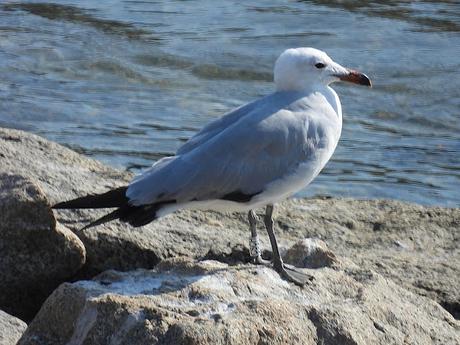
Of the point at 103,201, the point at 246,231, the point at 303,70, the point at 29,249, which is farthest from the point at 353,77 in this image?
the point at 29,249

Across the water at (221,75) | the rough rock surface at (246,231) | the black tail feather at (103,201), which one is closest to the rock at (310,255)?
the rough rock surface at (246,231)

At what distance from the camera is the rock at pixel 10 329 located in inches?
195

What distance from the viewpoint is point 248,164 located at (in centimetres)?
545

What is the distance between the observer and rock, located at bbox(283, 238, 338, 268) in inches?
221

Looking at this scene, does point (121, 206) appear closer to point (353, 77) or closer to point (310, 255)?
point (310, 255)

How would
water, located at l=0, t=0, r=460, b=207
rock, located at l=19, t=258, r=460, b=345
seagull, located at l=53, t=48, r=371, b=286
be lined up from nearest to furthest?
rock, located at l=19, t=258, r=460, b=345 → seagull, located at l=53, t=48, r=371, b=286 → water, located at l=0, t=0, r=460, b=207

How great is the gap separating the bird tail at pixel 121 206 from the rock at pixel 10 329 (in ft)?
1.65

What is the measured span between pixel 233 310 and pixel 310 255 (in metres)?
1.17

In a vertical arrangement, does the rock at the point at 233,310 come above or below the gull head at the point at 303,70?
below

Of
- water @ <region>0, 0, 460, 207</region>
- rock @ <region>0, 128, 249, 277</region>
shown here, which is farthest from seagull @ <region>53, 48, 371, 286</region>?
water @ <region>0, 0, 460, 207</region>

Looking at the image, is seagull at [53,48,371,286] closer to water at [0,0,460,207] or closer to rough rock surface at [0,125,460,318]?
rough rock surface at [0,125,460,318]

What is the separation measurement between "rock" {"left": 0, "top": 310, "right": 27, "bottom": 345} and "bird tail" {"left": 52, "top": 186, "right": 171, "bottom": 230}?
0.50 meters

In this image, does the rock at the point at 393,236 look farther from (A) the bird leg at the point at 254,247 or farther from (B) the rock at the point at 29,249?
(B) the rock at the point at 29,249

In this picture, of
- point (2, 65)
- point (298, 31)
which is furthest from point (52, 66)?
point (298, 31)
